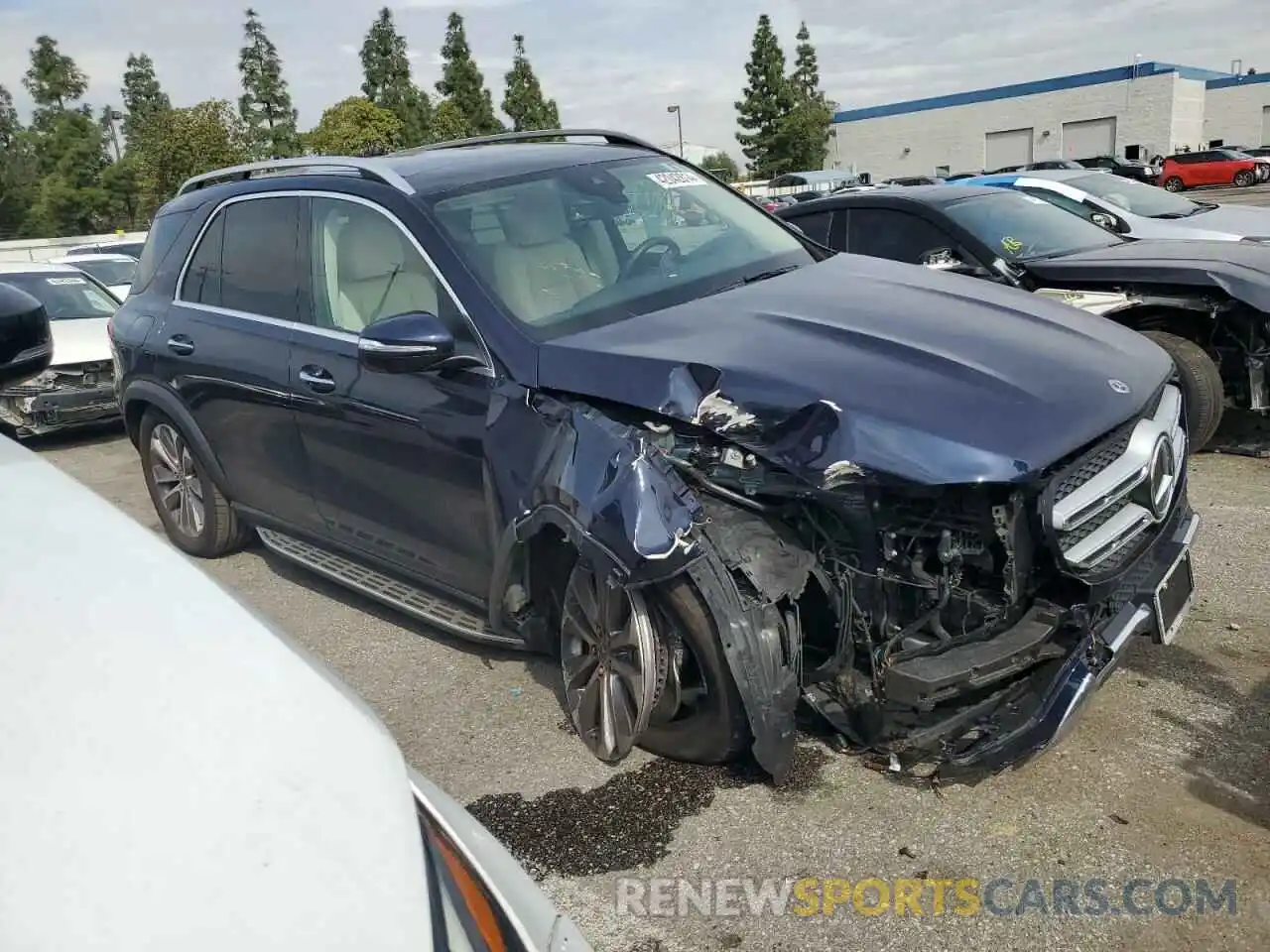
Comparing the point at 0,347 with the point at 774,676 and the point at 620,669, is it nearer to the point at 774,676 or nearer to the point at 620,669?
the point at 620,669

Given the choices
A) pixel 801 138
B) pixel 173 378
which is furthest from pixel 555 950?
pixel 801 138

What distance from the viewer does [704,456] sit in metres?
3.05

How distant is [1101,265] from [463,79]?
2263 inches

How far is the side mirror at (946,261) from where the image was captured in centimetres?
664

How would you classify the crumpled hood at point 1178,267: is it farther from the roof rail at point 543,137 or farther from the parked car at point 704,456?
the roof rail at point 543,137

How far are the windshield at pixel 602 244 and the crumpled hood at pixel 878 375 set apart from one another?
0.67ft

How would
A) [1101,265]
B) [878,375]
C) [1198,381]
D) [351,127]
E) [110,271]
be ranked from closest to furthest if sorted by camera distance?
[878,375] → [1198,381] → [1101,265] → [110,271] → [351,127]

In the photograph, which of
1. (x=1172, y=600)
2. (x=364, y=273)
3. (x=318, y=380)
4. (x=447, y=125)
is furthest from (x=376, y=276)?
(x=447, y=125)

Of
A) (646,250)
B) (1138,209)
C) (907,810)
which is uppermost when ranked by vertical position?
(646,250)

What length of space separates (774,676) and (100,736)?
6.19 feet

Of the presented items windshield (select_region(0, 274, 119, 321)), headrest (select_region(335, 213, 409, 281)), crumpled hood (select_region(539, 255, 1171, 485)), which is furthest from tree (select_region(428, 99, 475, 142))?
crumpled hood (select_region(539, 255, 1171, 485))

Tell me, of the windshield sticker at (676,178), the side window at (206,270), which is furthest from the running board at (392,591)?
the windshield sticker at (676,178)

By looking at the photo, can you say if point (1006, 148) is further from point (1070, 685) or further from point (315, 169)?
point (1070, 685)

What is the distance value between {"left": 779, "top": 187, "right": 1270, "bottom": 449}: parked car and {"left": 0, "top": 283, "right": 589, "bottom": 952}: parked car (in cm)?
498
